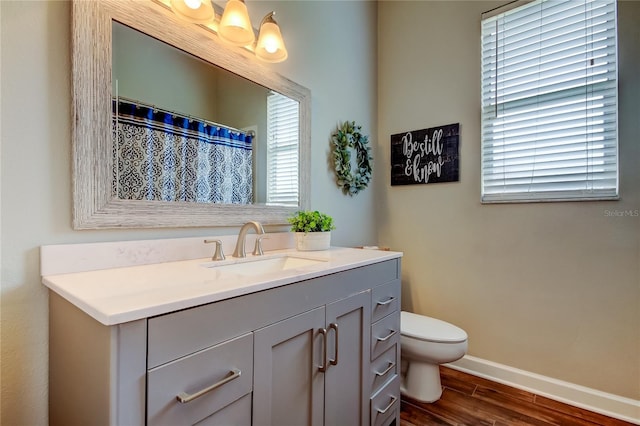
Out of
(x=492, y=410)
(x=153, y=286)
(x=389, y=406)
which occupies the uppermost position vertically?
(x=153, y=286)

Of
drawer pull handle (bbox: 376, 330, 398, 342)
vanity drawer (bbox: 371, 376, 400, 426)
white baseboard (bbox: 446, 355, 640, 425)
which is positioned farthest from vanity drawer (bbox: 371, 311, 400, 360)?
white baseboard (bbox: 446, 355, 640, 425)

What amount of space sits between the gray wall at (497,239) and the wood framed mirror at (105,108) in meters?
1.54

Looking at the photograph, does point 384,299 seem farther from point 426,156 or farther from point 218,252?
point 426,156

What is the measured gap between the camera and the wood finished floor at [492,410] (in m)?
1.54

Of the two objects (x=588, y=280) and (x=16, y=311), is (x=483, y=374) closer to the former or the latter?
(x=588, y=280)

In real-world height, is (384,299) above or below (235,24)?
below

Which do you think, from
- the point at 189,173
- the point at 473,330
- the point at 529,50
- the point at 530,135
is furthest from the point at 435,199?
the point at 189,173

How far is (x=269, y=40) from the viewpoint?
4.72ft

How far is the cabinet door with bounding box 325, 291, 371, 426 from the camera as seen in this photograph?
A: 3.50ft

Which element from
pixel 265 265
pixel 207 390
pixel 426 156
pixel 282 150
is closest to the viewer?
pixel 207 390

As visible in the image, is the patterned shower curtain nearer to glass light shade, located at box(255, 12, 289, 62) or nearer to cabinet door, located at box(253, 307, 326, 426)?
glass light shade, located at box(255, 12, 289, 62)

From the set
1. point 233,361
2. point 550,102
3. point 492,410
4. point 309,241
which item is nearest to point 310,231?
point 309,241

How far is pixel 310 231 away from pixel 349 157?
77cm

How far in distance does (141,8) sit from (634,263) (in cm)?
252
